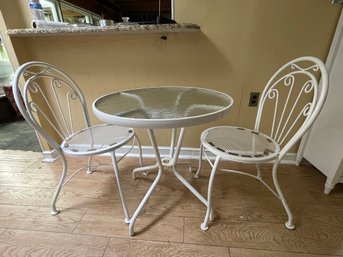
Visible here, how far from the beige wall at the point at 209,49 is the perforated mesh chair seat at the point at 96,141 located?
0.47m

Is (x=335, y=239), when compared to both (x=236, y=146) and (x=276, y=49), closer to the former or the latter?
(x=236, y=146)

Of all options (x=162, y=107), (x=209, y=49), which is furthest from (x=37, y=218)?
(x=209, y=49)

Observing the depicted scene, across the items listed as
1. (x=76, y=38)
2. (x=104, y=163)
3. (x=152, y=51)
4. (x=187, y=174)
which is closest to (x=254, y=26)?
(x=152, y=51)

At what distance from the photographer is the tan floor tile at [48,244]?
912 millimetres

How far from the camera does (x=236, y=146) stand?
97 cm

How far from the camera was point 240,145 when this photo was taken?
98cm

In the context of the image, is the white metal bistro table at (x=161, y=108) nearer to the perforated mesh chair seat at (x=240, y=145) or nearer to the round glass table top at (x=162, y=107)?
the round glass table top at (x=162, y=107)

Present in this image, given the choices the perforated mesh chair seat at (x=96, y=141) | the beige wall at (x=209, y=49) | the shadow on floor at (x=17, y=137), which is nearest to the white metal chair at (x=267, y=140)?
the beige wall at (x=209, y=49)

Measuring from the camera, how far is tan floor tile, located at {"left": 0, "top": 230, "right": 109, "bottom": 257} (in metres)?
0.91

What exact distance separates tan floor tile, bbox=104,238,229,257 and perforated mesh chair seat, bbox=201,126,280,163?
0.49 m

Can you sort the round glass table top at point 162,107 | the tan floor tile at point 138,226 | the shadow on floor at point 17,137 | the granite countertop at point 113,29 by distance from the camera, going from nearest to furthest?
the round glass table top at point 162,107, the tan floor tile at point 138,226, the granite countertop at point 113,29, the shadow on floor at point 17,137

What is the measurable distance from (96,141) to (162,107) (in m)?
0.49

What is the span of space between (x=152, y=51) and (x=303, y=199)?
58.1 inches

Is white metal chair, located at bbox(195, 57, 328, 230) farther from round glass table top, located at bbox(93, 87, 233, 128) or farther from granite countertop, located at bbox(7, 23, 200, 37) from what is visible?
granite countertop, located at bbox(7, 23, 200, 37)
